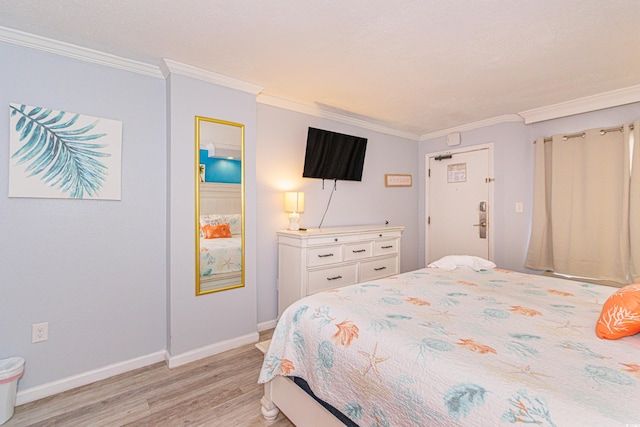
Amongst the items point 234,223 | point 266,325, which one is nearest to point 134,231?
point 234,223

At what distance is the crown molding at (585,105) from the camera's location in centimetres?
277

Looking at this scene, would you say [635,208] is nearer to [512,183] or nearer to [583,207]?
[583,207]

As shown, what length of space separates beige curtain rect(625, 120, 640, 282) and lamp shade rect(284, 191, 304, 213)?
3124mm

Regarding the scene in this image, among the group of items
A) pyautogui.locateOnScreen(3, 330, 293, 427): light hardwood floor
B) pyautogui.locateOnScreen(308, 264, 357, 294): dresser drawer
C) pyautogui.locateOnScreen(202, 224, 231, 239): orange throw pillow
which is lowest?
pyautogui.locateOnScreen(3, 330, 293, 427): light hardwood floor

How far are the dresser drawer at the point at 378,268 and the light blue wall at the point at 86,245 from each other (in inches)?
77.2

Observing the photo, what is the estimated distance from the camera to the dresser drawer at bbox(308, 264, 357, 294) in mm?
2833

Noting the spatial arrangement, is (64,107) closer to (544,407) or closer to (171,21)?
(171,21)

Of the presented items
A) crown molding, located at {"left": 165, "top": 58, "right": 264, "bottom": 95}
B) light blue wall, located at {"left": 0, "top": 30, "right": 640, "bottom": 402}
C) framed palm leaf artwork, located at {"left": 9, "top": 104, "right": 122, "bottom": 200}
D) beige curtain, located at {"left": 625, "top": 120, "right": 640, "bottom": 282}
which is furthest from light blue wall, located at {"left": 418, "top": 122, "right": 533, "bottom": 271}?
framed palm leaf artwork, located at {"left": 9, "top": 104, "right": 122, "bottom": 200}

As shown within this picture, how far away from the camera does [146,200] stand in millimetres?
2338

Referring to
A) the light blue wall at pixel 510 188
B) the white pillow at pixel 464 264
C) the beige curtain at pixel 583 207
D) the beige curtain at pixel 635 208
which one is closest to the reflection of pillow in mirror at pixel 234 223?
the white pillow at pixel 464 264

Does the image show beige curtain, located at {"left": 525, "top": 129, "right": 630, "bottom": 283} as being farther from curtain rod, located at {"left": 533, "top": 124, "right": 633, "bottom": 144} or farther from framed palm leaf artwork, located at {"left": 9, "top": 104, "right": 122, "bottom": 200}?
framed palm leaf artwork, located at {"left": 9, "top": 104, "right": 122, "bottom": 200}

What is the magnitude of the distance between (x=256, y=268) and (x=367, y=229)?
1.27m

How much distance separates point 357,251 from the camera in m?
3.17

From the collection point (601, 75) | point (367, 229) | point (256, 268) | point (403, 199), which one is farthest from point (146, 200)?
point (601, 75)
